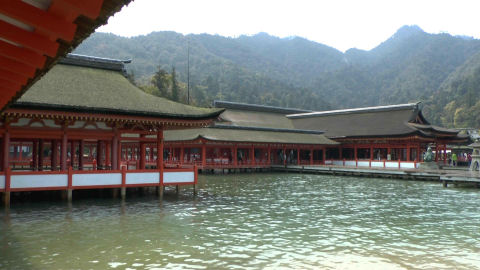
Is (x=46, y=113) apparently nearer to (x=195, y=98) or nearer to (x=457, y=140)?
(x=457, y=140)

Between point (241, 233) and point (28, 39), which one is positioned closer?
point (28, 39)

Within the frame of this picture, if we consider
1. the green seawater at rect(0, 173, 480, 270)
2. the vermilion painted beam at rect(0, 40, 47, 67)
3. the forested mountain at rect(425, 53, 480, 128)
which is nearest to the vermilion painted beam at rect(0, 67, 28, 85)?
the vermilion painted beam at rect(0, 40, 47, 67)

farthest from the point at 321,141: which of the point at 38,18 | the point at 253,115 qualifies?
the point at 38,18

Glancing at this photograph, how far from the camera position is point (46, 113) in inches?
A: 703

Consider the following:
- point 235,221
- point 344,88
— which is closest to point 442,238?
point 235,221

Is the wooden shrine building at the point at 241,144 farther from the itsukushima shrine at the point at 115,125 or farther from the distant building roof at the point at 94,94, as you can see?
the distant building roof at the point at 94,94

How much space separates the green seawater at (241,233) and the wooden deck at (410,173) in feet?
24.2

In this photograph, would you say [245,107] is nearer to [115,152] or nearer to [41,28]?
[115,152]

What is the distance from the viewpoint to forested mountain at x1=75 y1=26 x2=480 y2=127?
132 m

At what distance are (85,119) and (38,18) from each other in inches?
625

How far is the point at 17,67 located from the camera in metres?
6.00

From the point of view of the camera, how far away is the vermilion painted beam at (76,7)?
12.8ft

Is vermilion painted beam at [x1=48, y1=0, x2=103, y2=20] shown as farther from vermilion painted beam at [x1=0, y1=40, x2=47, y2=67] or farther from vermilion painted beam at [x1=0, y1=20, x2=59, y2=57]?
vermilion painted beam at [x1=0, y1=40, x2=47, y2=67]

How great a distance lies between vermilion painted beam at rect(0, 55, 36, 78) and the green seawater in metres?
5.39
